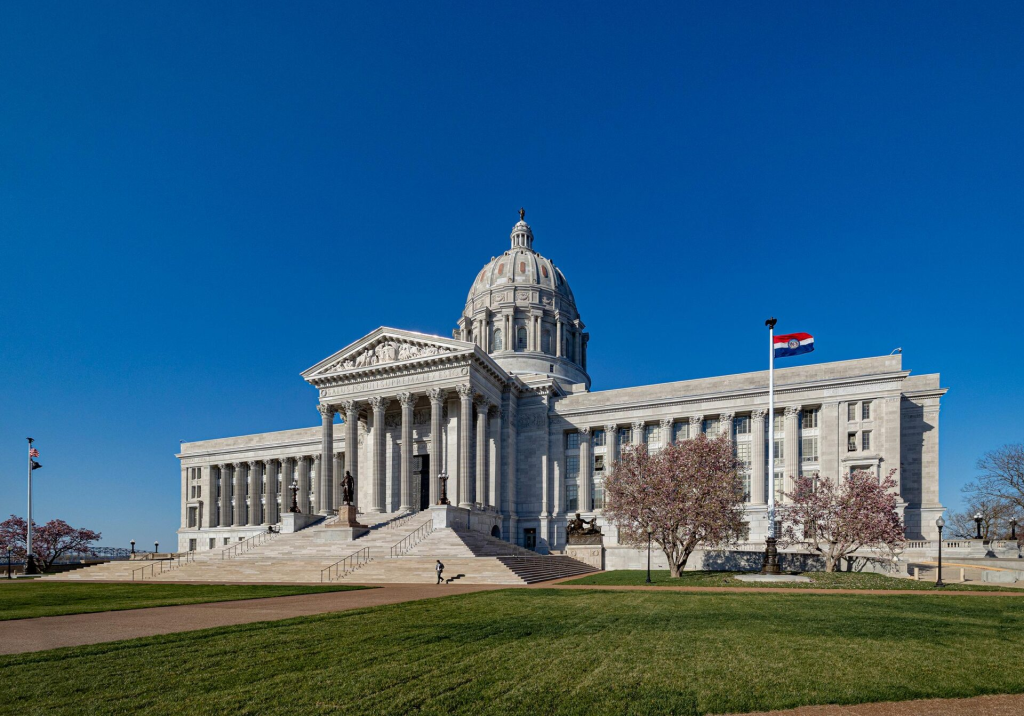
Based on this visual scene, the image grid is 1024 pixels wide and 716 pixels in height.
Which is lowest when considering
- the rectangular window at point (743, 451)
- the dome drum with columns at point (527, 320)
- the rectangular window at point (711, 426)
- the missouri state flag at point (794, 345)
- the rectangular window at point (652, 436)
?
the rectangular window at point (743, 451)

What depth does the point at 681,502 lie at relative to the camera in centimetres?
3847

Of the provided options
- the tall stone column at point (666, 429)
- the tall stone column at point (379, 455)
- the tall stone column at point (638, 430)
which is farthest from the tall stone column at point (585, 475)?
the tall stone column at point (379, 455)

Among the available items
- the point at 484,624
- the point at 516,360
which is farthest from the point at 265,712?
the point at 516,360

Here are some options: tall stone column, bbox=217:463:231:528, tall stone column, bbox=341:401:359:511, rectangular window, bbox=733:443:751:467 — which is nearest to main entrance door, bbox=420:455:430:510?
tall stone column, bbox=341:401:359:511

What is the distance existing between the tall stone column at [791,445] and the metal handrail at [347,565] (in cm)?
3620

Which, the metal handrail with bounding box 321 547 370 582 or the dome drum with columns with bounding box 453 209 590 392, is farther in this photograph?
the dome drum with columns with bounding box 453 209 590 392

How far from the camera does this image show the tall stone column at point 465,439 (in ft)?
189

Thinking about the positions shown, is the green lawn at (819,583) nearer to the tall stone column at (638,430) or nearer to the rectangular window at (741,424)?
the rectangular window at (741,424)

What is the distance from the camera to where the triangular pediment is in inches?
2360

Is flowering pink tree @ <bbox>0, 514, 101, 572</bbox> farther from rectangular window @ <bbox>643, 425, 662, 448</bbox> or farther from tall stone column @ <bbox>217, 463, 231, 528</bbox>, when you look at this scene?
rectangular window @ <bbox>643, 425, 662, 448</bbox>

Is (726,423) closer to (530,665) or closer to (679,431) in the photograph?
(679,431)

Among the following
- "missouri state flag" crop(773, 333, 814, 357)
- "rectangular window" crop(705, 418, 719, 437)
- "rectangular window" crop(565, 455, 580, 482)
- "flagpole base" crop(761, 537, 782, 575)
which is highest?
"missouri state flag" crop(773, 333, 814, 357)

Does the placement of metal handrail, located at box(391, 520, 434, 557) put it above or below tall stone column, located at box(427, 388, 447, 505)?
below

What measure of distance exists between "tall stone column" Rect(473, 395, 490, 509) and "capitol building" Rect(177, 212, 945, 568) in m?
0.14
